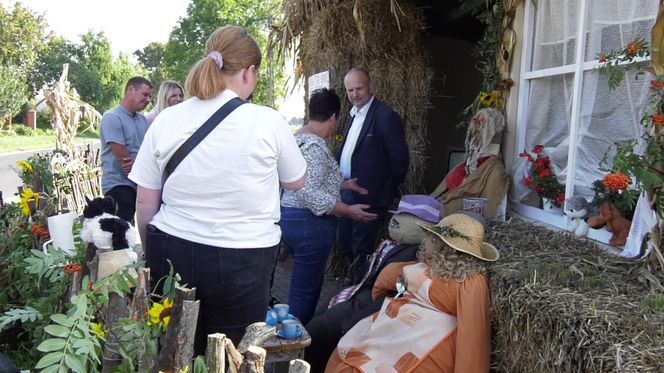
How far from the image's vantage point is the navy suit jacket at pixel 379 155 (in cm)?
407

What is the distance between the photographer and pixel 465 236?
243 centimetres

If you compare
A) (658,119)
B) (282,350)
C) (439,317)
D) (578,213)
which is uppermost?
(658,119)

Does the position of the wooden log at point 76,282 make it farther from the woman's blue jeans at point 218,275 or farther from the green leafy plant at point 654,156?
the green leafy plant at point 654,156

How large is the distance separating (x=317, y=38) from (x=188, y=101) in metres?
3.68

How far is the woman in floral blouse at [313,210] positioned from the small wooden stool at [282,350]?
3.15ft

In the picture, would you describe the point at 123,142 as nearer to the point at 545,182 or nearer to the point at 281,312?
the point at 281,312

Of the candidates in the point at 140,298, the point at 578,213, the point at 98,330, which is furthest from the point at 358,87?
the point at 98,330

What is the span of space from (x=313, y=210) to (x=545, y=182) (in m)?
1.37

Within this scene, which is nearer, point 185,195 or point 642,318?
point 642,318

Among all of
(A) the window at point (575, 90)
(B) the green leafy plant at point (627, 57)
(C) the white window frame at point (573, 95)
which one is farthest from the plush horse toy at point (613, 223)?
(B) the green leafy plant at point (627, 57)

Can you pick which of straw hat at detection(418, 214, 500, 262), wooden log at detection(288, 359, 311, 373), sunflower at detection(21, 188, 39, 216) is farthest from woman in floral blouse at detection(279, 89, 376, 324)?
wooden log at detection(288, 359, 311, 373)

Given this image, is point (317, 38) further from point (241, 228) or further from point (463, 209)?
point (241, 228)

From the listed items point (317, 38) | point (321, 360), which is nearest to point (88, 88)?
point (317, 38)

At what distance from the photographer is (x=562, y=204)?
3.01 meters
